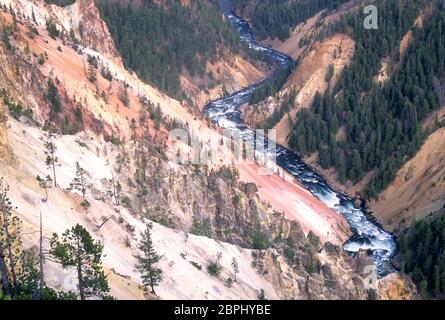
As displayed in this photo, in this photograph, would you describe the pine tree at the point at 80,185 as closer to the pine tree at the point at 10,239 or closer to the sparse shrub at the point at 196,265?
the sparse shrub at the point at 196,265

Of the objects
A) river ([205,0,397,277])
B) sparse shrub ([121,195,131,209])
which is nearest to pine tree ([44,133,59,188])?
sparse shrub ([121,195,131,209])

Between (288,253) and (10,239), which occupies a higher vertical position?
(10,239)

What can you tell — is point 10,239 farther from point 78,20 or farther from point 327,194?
point 78,20

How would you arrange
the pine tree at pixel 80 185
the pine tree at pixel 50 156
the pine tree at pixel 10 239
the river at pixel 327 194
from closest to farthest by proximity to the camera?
the pine tree at pixel 10 239 < the pine tree at pixel 80 185 < the pine tree at pixel 50 156 < the river at pixel 327 194

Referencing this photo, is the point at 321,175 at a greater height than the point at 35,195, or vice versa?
the point at 35,195

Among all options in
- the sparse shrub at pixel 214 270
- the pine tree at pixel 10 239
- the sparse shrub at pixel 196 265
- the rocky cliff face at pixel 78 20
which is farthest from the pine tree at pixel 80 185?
the rocky cliff face at pixel 78 20

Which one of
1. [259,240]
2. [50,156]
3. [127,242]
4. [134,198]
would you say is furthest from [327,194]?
[127,242]

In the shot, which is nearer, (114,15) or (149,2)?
(114,15)

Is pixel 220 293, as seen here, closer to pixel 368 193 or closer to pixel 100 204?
pixel 100 204
